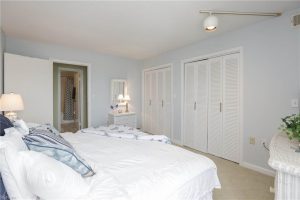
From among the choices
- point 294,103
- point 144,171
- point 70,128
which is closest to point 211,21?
point 294,103

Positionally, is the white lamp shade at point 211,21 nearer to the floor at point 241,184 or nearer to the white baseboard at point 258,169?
the floor at point 241,184

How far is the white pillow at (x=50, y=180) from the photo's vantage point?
913mm

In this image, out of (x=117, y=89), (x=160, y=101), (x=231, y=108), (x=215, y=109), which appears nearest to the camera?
(x=231, y=108)

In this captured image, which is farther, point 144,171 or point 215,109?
point 215,109

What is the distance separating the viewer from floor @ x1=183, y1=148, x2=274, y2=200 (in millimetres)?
2062

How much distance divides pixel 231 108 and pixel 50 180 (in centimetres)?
295

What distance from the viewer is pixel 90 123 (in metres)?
4.53

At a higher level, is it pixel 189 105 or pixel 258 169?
pixel 189 105

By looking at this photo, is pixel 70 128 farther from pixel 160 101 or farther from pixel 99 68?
pixel 160 101

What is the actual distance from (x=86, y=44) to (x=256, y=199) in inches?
159

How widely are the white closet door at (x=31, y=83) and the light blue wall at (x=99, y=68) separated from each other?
39cm

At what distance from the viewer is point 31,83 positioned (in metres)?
3.41

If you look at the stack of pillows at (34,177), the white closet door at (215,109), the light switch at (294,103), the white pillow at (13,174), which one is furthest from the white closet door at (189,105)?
the white pillow at (13,174)

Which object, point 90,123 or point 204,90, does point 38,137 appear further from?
point 90,123
